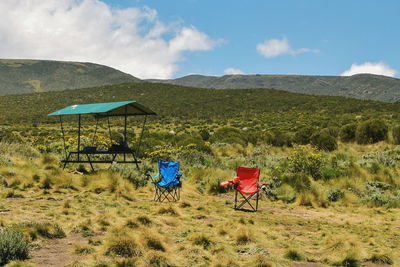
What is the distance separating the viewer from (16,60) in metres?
166

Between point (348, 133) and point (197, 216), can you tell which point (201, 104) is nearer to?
point (348, 133)

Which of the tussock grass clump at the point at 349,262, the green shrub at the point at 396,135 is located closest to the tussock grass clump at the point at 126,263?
the tussock grass clump at the point at 349,262

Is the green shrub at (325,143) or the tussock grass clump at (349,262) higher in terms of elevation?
the green shrub at (325,143)

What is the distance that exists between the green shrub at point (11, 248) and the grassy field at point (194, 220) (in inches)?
5.4

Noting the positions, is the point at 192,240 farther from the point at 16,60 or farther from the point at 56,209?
the point at 16,60

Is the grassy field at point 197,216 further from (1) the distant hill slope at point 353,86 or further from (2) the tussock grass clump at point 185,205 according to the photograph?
(1) the distant hill slope at point 353,86

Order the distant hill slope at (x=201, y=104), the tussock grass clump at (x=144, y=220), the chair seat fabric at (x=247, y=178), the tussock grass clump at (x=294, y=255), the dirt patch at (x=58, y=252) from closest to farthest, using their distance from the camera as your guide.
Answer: the dirt patch at (x=58, y=252) < the tussock grass clump at (x=294, y=255) < the tussock grass clump at (x=144, y=220) < the chair seat fabric at (x=247, y=178) < the distant hill slope at (x=201, y=104)

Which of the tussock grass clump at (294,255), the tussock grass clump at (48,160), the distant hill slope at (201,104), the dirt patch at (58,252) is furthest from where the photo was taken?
the distant hill slope at (201,104)

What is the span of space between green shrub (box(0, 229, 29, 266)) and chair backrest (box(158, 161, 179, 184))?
533 centimetres

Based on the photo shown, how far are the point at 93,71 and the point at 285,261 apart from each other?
162 meters

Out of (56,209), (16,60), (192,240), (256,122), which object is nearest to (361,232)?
(192,240)

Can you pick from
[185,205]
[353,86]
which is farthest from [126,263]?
[353,86]

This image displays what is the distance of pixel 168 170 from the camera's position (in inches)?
393

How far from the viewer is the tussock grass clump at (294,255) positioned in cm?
504
